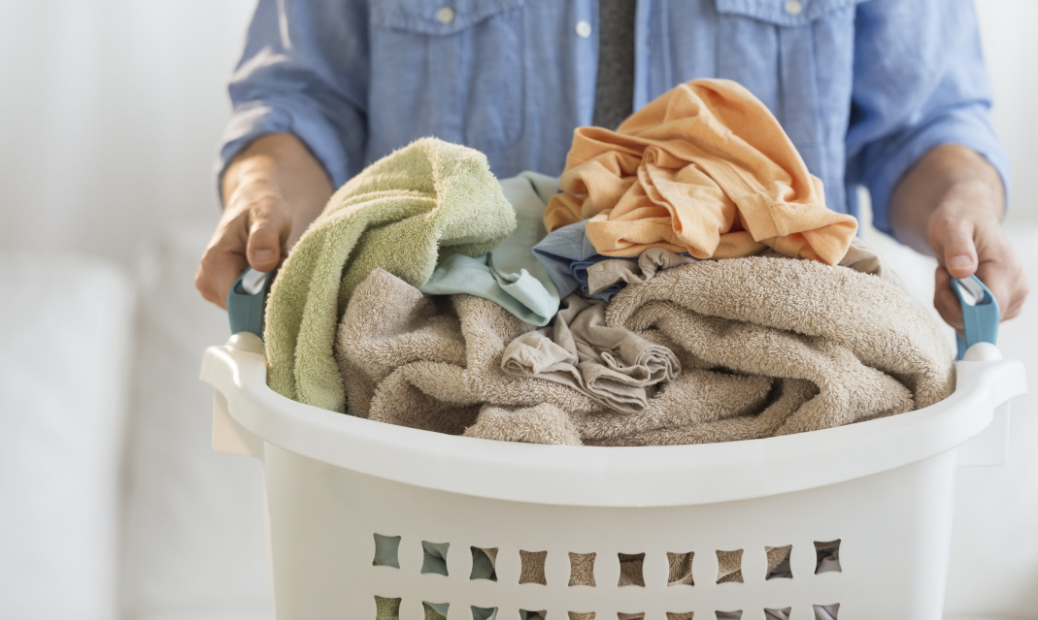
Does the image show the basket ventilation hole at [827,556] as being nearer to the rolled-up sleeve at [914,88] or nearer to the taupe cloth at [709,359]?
the taupe cloth at [709,359]

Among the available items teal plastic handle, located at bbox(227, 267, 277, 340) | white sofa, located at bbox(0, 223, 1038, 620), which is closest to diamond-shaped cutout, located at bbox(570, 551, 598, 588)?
teal plastic handle, located at bbox(227, 267, 277, 340)

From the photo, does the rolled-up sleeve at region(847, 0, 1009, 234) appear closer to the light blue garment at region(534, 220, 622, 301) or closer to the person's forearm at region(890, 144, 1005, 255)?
the person's forearm at region(890, 144, 1005, 255)

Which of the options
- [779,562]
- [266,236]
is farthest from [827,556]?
[266,236]

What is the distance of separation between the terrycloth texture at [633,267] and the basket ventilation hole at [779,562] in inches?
5.9

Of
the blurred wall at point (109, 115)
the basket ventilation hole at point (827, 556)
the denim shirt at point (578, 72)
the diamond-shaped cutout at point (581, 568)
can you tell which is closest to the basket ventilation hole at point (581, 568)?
the diamond-shaped cutout at point (581, 568)

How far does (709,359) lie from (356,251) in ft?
0.63

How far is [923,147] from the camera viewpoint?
656 mm

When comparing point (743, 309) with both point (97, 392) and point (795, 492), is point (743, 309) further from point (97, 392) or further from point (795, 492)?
point (97, 392)

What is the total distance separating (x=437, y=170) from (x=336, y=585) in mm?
213

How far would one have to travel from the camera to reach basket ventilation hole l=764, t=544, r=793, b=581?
34cm

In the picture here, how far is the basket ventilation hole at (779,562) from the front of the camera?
0.34 meters

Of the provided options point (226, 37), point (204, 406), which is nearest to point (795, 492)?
point (204, 406)

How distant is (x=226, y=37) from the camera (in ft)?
3.46

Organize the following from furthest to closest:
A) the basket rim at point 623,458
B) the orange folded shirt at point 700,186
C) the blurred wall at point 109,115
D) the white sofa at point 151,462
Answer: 1. the blurred wall at point 109,115
2. the white sofa at point 151,462
3. the orange folded shirt at point 700,186
4. the basket rim at point 623,458
